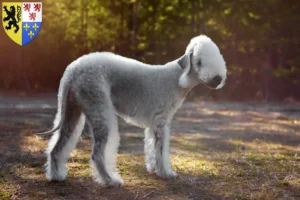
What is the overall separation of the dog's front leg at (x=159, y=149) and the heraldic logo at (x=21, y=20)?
267 cm

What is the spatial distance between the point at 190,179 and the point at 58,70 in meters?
11.5

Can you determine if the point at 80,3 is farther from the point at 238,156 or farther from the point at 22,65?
the point at 238,156

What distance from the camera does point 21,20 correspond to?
6.30 metres

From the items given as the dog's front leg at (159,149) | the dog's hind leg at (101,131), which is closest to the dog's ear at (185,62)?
the dog's front leg at (159,149)

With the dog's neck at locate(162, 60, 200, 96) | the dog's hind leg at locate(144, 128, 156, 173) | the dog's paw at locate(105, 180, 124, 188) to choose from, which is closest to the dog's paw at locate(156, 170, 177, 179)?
the dog's hind leg at locate(144, 128, 156, 173)

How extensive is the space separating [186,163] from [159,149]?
3.31 feet

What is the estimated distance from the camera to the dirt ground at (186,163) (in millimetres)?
4191

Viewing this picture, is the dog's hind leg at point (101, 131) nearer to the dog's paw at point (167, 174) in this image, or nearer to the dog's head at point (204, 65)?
the dog's paw at point (167, 174)

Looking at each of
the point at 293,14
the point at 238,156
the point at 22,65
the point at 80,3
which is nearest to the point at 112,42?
the point at 80,3

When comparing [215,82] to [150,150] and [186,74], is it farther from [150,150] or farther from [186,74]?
[150,150]

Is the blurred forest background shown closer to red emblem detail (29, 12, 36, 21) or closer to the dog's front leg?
red emblem detail (29, 12, 36, 21)

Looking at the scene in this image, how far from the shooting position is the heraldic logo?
20.5ft

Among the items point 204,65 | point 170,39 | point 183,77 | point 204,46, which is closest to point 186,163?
point 183,77

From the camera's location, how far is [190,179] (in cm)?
471
